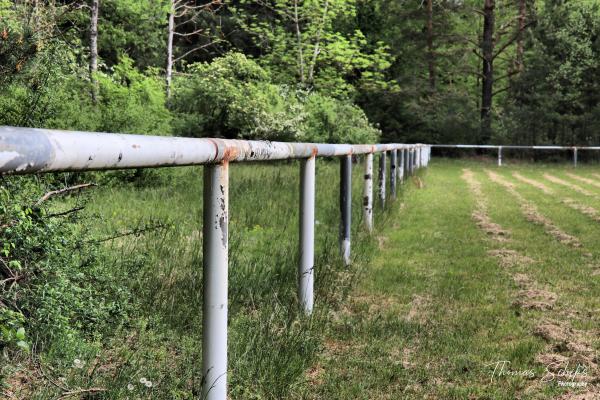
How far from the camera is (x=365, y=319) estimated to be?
3436mm

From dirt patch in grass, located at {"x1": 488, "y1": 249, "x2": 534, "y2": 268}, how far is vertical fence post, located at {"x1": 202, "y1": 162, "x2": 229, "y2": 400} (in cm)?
359

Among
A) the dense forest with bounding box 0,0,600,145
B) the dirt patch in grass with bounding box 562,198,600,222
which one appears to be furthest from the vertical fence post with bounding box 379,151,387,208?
the dense forest with bounding box 0,0,600,145

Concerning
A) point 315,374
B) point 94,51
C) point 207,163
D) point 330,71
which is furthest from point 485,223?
point 330,71

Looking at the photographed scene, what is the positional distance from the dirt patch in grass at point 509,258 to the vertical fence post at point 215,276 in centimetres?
359

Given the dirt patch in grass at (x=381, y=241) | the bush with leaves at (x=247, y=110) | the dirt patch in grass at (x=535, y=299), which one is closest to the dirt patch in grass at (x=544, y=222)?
the dirt patch in grass at (x=381, y=241)

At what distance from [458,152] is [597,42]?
7.87 m

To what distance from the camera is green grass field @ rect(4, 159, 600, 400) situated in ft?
8.12

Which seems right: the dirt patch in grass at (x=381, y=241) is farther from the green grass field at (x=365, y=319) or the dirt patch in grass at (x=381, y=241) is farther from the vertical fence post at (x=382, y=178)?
the vertical fence post at (x=382, y=178)

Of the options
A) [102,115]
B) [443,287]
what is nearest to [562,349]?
[443,287]

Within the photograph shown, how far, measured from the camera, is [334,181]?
9867mm

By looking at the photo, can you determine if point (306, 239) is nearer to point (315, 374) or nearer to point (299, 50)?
point (315, 374)

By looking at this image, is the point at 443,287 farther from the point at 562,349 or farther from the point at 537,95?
the point at 537,95

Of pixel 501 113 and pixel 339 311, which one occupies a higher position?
pixel 501 113

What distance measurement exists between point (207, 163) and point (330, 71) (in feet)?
84.0
